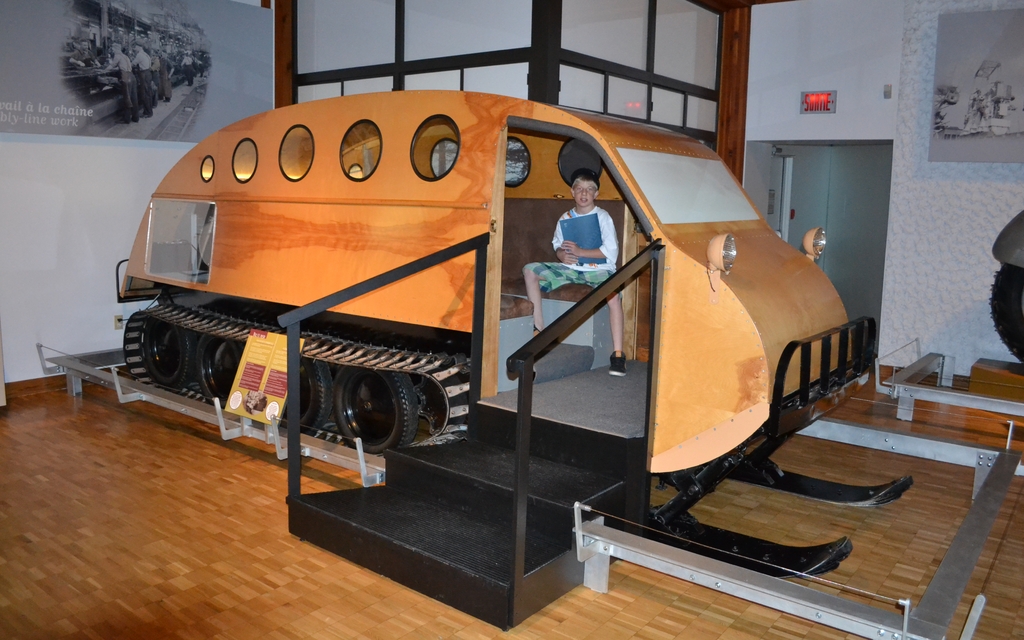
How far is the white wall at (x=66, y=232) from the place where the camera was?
24.9 ft

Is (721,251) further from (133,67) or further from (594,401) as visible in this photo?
(133,67)

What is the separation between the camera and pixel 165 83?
8359 mm

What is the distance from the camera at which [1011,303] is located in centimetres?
759

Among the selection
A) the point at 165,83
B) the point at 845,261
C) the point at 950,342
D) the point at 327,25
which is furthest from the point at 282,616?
the point at 845,261

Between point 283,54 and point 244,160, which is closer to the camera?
point 244,160

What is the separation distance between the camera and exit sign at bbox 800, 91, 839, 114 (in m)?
9.46

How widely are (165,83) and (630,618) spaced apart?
7097 mm

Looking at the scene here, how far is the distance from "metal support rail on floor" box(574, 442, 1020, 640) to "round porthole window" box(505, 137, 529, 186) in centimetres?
336

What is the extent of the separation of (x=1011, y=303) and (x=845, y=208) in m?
4.47

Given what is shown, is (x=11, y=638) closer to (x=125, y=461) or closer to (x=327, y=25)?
(x=125, y=461)

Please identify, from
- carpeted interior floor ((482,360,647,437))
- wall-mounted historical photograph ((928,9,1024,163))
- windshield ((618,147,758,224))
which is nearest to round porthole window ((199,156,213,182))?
carpeted interior floor ((482,360,647,437))

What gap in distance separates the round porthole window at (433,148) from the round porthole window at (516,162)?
114 cm

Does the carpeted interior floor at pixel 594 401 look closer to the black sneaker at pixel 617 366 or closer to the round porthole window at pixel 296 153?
the black sneaker at pixel 617 366

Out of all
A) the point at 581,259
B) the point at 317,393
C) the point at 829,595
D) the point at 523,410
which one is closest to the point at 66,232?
the point at 317,393
